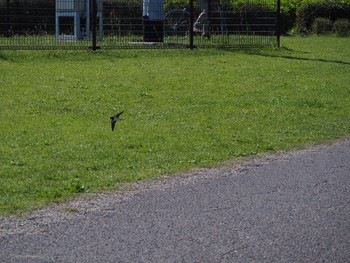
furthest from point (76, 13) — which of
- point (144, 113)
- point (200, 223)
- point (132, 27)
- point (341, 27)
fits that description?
point (200, 223)

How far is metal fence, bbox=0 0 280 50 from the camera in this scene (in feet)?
60.9

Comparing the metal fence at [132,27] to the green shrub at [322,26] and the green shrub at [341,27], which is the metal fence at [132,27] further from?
the green shrub at [322,26]

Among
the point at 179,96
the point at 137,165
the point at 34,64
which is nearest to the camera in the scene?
the point at 137,165

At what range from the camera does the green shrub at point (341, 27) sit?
27.5m

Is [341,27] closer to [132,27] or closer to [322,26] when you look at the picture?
[322,26]

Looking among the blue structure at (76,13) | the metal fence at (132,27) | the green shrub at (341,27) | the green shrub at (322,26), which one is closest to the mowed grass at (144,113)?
the metal fence at (132,27)

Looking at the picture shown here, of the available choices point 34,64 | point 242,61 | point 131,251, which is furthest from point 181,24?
point 131,251

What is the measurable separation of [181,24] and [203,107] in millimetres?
10284

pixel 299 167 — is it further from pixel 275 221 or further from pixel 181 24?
pixel 181 24

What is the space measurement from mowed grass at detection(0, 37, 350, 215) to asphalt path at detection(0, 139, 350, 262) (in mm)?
433

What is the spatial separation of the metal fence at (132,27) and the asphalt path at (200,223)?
37.9 feet

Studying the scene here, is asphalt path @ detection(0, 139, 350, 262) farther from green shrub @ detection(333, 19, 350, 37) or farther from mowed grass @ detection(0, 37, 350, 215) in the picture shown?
green shrub @ detection(333, 19, 350, 37)

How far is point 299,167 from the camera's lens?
780 centimetres

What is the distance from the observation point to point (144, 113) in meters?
10.6
